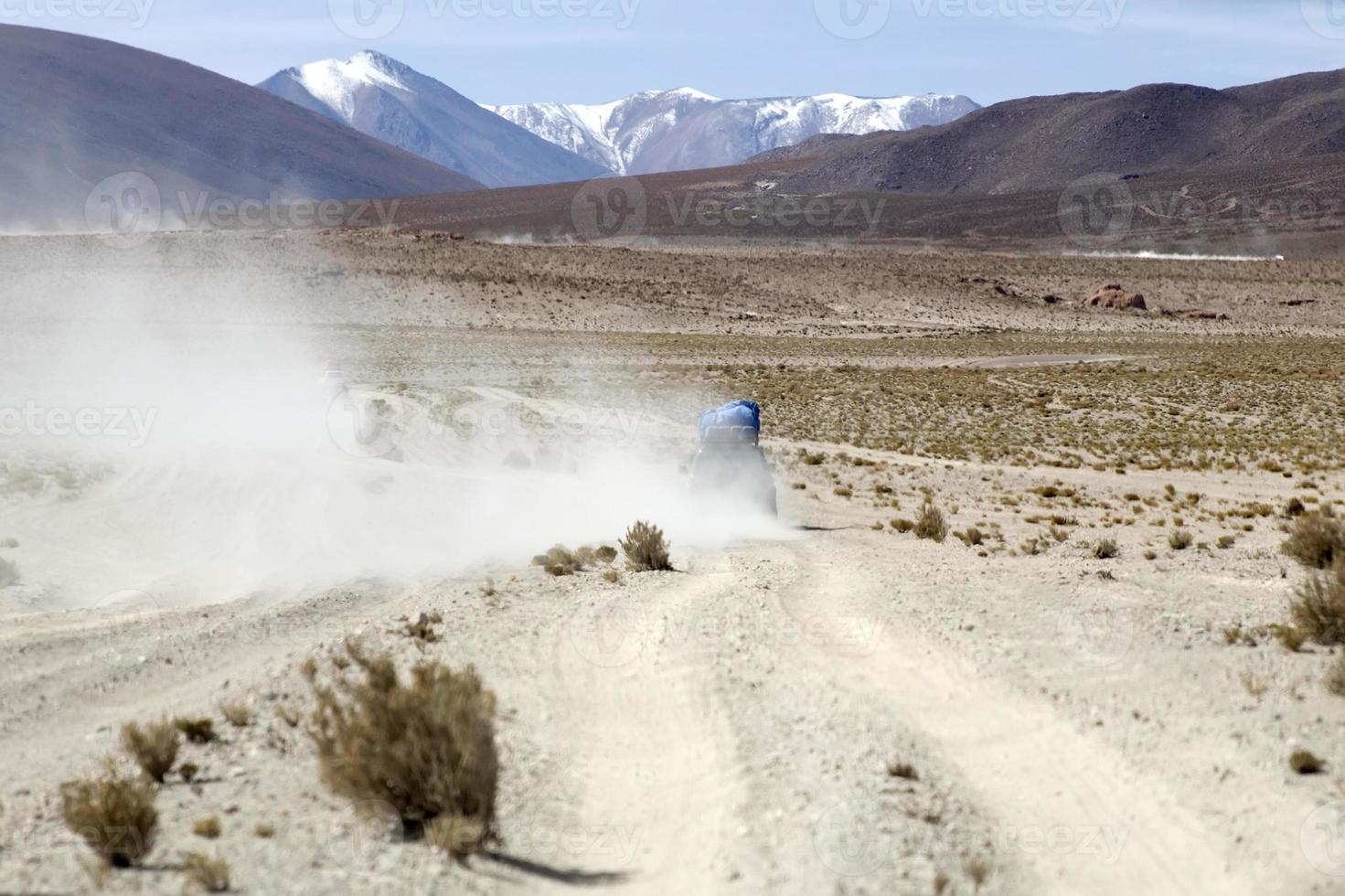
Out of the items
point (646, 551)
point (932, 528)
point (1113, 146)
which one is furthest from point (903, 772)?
point (1113, 146)

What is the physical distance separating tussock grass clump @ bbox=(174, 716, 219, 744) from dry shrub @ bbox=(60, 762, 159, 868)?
5.37ft

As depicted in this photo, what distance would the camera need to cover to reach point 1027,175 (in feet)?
605

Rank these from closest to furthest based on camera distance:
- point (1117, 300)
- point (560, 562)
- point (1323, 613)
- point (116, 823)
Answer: point (116, 823), point (1323, 613), point (560, 562), point (1117, 300)

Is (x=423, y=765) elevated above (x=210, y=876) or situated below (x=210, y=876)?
above

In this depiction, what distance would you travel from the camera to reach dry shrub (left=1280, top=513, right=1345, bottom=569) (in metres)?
13.2

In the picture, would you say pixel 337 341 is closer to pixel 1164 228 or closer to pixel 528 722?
pixel 528 722

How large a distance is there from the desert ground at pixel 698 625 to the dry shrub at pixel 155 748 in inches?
6.1

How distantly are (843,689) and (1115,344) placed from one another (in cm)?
5739

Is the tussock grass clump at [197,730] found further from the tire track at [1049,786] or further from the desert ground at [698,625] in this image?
the tire track at [1049,786]

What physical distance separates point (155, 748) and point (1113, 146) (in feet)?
658

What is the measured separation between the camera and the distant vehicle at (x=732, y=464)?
17.8 metres

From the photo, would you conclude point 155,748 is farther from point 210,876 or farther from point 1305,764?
point 1305,764

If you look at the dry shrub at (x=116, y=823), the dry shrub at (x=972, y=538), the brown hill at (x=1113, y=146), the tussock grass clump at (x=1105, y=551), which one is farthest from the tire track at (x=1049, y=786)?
the brown hill at (x=1113, y=146)

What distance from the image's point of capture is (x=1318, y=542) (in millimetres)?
13336
